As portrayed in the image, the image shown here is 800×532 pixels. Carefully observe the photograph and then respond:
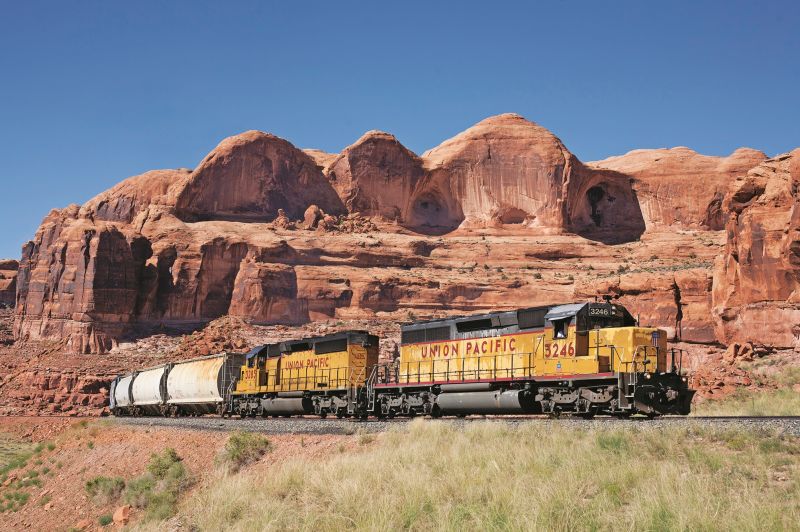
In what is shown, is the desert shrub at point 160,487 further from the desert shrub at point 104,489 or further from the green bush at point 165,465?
the desert shrub at point 104,489

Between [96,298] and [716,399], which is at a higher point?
[96,298]

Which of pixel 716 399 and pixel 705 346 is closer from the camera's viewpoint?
pixel 716 399

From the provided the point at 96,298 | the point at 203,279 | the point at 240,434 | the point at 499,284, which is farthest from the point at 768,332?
the point at 96,298

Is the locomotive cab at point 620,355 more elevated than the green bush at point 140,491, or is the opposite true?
the locomotive cab at point 620,355

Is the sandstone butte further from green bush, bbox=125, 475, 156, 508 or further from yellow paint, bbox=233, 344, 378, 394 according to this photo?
green bush, bbox=125, 475, 156, 508

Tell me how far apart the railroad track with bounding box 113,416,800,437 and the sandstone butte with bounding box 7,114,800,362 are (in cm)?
2548

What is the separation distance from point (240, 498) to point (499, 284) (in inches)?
1977

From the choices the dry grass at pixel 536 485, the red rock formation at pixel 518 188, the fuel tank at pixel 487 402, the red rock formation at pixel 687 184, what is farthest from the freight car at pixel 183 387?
the red rock formation at pixel 687 184

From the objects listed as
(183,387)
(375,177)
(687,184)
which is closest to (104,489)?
(183,387)

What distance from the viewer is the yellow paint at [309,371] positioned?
977 inches

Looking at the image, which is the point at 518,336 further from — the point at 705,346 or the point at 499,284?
the point at 499,284

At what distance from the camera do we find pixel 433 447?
1343cm

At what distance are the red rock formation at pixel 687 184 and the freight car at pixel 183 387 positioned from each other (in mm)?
55609

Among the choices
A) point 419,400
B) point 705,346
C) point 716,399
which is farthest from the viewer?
point 705,346
